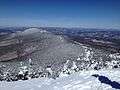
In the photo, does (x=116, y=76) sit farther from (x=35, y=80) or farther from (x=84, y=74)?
(x=35, y=80)

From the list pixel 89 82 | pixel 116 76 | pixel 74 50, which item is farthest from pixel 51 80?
pixel 74 50

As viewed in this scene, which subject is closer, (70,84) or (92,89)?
(92,89)

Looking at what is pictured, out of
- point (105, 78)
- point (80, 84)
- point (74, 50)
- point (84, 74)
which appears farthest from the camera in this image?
point (74, 50)

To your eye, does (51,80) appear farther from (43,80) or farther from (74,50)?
(74,50)

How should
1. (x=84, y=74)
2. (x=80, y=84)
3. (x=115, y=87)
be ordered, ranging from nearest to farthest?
(x=115, y=87) → (x=80, y=84) → (x=84, y=74)

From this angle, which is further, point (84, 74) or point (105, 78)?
point (84, 74)

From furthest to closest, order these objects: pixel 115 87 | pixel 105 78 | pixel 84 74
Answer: pixel 84 74 < pixel 105 78 < pixel 115 87

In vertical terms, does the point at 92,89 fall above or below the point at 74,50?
above

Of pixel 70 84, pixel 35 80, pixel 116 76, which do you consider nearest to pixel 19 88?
pixel 35 80

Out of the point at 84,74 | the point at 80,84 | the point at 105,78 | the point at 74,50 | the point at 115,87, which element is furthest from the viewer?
the point at 74,50
